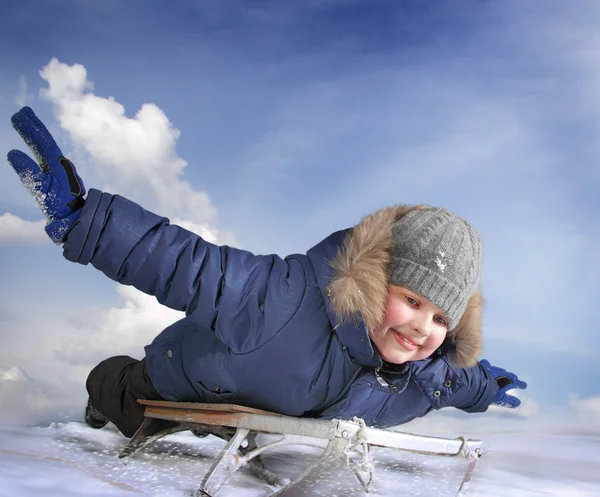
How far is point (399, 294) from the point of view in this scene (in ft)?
4.95

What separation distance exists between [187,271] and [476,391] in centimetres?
118

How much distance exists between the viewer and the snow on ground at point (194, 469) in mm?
1465

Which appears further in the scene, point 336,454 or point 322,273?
point 322,273

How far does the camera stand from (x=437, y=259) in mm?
1485

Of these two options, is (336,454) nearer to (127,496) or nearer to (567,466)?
(127,496)

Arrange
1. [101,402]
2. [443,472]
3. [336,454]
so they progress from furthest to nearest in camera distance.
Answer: [101,402], [443,472], [336,454]

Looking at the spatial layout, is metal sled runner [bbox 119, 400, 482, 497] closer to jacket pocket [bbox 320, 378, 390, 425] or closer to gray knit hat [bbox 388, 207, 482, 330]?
jacket pocket [bbox 320, 378, 390, 425]

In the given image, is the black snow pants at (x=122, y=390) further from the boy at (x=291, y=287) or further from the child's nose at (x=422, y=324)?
the child's nose at (x=422, y=324)

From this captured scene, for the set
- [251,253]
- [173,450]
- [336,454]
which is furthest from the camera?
[173,450]

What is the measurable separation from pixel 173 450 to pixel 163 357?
32cm

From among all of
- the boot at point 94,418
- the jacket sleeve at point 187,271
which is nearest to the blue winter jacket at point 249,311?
the jacket sleeve at point 187,271

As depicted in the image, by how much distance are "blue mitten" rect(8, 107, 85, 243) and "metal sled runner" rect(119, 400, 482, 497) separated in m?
0.58

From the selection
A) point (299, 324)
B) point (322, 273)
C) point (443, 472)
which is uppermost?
point (322, 273)

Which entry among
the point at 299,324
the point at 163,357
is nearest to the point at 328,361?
the point at 299,324
